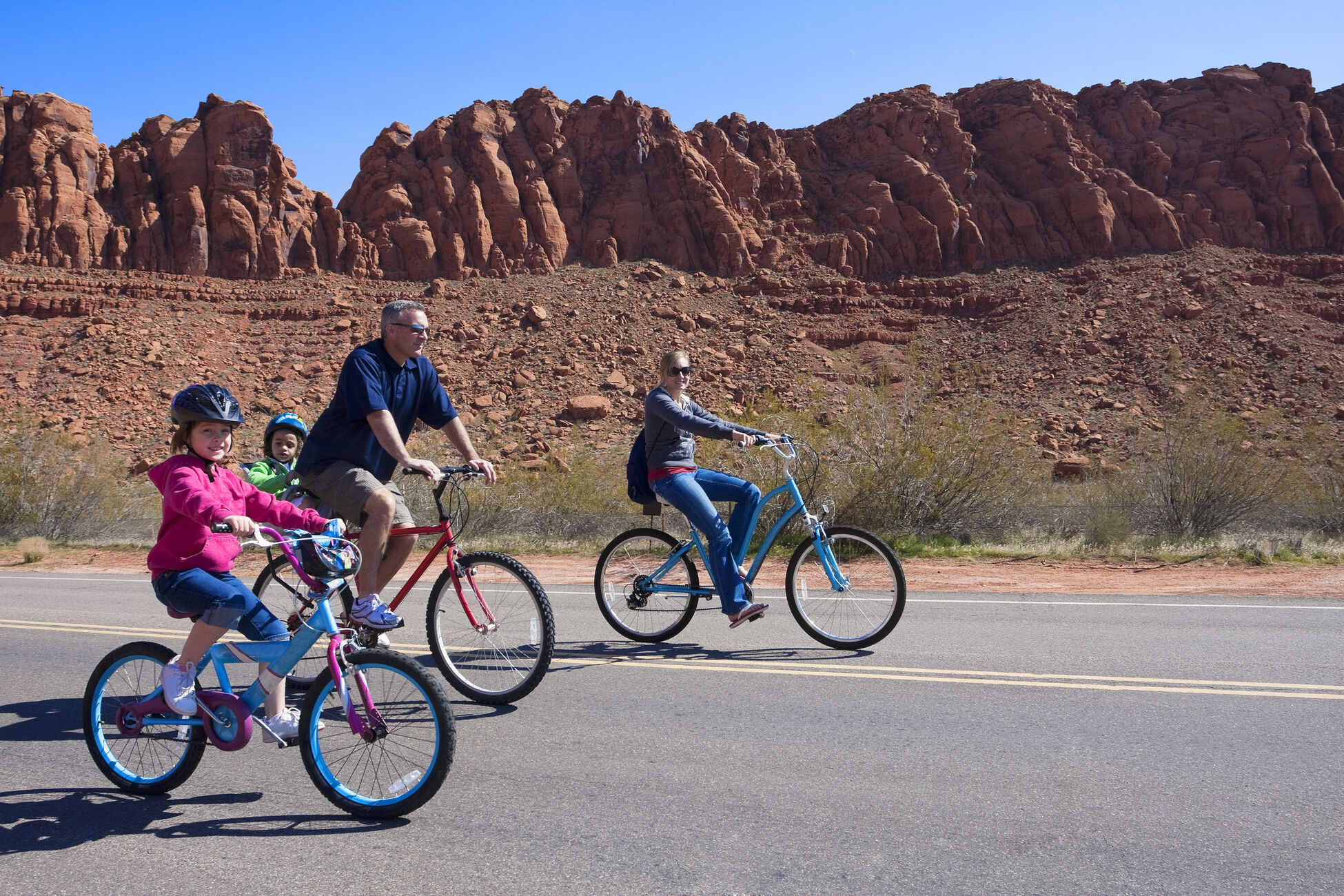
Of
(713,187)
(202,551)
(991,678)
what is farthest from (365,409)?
(713,187)

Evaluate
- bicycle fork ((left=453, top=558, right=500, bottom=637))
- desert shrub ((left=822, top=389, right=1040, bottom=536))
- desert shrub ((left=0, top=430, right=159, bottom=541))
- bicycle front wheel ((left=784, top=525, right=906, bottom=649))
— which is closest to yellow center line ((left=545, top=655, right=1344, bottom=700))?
bicycle front wheel ((left=784, top=525, right=906, bottom=649))

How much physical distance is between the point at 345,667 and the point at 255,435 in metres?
43.6

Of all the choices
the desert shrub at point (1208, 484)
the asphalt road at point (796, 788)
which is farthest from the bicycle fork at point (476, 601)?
the desert shrub at point (1208, 484)

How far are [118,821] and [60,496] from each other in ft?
67.0

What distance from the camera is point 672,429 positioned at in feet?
22.8

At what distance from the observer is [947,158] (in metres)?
77.4

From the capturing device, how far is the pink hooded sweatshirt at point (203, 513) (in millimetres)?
3760

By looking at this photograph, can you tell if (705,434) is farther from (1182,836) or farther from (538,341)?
(538,341)

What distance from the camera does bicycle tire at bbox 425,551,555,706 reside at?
523 centimetres

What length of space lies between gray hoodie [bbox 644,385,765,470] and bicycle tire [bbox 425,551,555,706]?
184 cm

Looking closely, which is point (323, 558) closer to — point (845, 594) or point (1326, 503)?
point (845, 594)

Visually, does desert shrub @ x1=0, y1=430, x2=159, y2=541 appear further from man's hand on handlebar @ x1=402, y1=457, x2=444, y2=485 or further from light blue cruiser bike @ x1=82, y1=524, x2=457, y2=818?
light blue cruiser bike @ x1=82, y1=524, x2=457, y2=818

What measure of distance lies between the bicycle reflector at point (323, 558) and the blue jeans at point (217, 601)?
0.24 m

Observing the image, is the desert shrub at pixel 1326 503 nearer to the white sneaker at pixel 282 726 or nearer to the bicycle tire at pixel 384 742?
the bicycle tire at pixel 384 742
